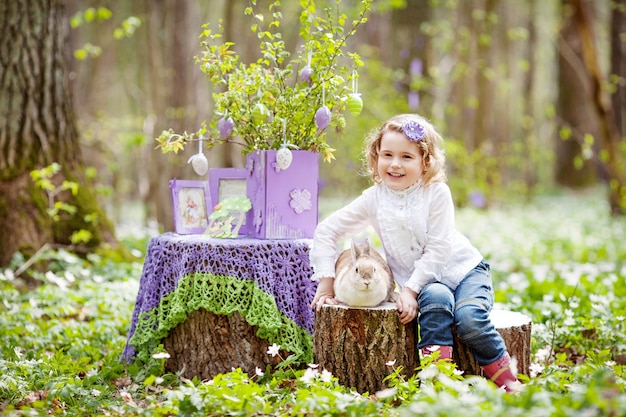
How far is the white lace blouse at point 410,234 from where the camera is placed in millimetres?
3568

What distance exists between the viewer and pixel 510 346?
140 inches

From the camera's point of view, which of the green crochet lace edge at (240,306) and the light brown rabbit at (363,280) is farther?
the green crochet lace edge at (240,306)

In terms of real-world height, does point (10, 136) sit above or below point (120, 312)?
above

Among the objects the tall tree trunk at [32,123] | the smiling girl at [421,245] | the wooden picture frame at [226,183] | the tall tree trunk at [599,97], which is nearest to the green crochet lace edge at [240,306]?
the smiling girl at [421,245]

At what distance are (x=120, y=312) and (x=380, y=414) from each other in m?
2.95

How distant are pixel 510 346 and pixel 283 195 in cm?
148

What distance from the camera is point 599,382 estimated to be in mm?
2256

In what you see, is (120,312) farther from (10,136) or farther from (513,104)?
(513,104)

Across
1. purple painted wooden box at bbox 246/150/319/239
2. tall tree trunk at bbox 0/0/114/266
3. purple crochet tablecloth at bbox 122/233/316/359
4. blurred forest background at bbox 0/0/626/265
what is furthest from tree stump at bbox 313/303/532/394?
tall tree trunk at bbox 0/0/114/266

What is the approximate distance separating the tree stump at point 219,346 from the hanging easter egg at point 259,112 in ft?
3.64

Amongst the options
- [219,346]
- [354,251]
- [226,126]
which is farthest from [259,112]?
[219,346]

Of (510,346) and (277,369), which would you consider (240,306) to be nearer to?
(277,369)

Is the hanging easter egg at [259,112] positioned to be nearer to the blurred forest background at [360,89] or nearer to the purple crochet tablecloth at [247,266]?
the blurred forest background at [360,89]

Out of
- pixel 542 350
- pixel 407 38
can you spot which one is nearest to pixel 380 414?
pixel 542 350
